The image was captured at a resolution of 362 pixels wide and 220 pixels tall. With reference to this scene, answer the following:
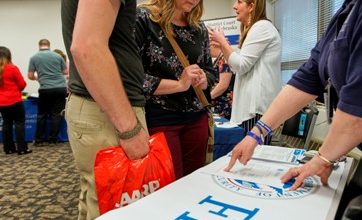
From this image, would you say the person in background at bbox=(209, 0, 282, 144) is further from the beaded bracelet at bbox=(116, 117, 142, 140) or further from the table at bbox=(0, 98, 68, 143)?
the table at bbox=(0, 98, 68, 143)

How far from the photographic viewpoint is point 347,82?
2.42 feet

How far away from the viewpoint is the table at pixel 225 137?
6.54 ft

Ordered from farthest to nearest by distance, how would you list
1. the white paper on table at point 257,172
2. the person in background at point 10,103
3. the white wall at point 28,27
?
the white wall at point 28,27, the person in background at point 10,103, the white paper on table at point 257,172

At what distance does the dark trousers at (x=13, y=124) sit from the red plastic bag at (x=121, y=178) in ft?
12.5

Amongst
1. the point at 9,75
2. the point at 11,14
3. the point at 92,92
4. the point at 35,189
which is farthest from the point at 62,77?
the point at 92,92

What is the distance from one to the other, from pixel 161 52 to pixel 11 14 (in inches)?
264

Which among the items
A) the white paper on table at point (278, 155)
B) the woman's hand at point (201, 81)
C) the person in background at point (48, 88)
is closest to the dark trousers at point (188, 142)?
the woman's hand at point (201, 81)

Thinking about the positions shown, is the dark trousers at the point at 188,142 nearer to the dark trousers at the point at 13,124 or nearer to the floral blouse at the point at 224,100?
the floral blouse at the point at 224,100

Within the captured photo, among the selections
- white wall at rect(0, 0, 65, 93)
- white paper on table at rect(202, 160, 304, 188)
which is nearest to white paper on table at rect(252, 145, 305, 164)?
white paper on table at rect(202, 160, 304, 188)

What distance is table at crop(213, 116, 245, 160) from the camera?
78.4 inches

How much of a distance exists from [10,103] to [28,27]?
10.6 feet

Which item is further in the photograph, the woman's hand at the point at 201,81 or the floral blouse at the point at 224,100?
the floral blouse at the point at 224,100

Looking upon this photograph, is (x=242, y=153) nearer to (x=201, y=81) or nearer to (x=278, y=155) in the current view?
(x=278, y=155)

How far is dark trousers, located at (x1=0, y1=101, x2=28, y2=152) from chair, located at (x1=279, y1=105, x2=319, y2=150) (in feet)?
10.8
